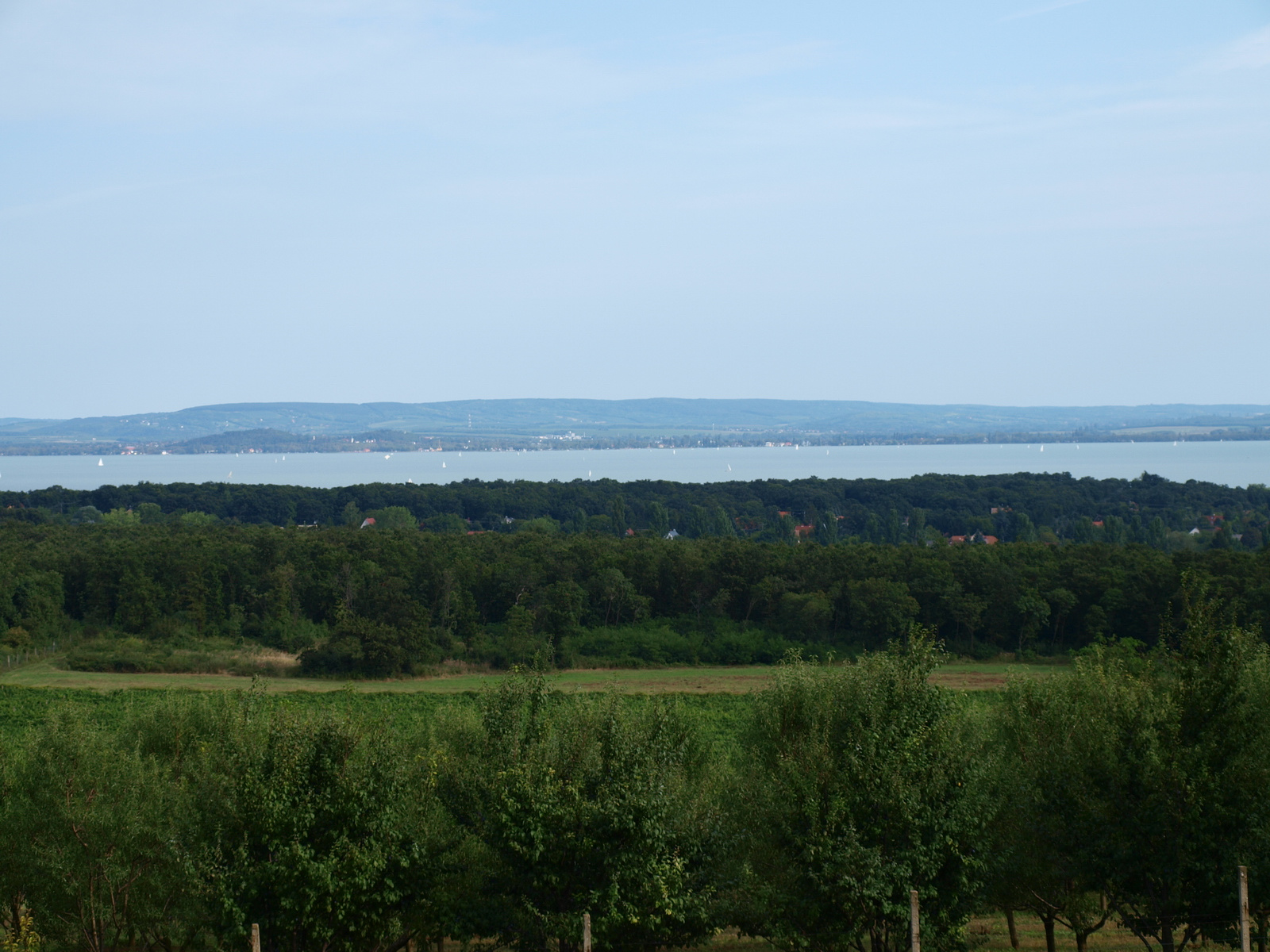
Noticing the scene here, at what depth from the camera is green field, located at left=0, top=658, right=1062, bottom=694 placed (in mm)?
48094

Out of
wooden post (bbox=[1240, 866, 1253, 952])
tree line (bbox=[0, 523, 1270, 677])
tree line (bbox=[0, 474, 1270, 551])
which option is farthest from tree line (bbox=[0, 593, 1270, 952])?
tree line (bbox=[0, 474, 1270, 551])

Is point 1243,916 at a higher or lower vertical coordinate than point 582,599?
higher

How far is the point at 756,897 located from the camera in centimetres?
1579

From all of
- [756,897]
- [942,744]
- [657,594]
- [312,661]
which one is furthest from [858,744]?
[657,594]

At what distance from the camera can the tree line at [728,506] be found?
324ft

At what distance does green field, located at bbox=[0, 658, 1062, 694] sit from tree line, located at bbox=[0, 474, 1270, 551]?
4176 centimetres

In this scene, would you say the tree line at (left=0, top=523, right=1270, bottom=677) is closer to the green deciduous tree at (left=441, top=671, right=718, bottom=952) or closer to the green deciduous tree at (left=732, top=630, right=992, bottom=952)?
the green deciduous tree at (left=441, top=671, right=718, bottom=952)

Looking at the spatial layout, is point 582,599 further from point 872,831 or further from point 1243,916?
point 1243,916

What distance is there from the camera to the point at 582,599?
196 ft

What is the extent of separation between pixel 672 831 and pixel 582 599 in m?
44.5

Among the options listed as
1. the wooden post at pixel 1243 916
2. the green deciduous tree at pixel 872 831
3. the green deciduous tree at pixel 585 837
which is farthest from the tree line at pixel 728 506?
the wooden post at pixel 1243 916

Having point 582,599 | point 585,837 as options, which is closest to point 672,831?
point 585,837

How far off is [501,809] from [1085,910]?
893 cm

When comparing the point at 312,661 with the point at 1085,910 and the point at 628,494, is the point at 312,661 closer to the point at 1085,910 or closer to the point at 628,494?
the point at 1085,910
